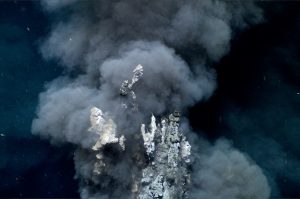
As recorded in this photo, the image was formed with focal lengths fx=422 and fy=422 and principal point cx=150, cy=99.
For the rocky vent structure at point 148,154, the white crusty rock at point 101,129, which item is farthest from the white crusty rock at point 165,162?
the white crusty rock at point 101,129

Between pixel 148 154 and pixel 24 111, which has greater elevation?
→ pixel 24 111

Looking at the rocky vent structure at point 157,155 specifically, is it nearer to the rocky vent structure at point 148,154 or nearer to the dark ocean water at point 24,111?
the rocky vent structure at point 148,154

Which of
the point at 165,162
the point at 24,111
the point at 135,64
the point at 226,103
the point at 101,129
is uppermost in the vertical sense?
the point at 226,103

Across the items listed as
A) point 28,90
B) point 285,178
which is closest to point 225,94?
point 285,178

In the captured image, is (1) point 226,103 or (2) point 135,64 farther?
(1) point 226,103

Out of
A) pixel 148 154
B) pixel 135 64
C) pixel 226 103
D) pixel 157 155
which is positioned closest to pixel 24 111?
pixel 135 64

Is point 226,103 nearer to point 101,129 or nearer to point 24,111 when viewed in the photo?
point 101,129

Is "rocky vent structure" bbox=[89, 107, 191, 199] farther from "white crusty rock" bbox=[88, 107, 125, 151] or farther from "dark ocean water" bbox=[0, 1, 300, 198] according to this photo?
"dark ocean water" bbox=[0, 1, 300, 198]
